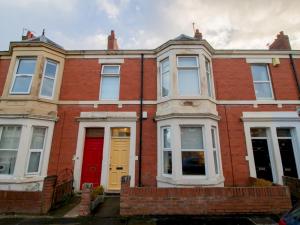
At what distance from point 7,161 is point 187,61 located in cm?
945

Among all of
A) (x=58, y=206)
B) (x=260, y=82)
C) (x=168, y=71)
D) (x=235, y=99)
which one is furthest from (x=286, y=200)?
(x=58, y=206)

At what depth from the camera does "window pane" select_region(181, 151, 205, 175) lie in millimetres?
7375

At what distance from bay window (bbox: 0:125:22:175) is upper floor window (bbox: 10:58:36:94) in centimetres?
186

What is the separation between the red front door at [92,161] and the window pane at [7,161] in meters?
2.86

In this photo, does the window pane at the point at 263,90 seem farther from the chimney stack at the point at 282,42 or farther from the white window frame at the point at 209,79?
the chimney stack at the point at 282,42

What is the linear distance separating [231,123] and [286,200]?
381 centimetres

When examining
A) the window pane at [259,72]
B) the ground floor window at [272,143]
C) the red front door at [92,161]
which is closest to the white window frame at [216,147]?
the ground floor window at [272,143]

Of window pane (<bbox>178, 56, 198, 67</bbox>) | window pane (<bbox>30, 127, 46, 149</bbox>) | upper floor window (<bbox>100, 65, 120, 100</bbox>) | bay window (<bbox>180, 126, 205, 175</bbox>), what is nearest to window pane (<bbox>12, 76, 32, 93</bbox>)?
window pane (<bbox>30, 127, 46, 149</bbox>)

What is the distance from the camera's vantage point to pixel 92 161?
8.41m

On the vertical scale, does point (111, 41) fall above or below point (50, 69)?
above

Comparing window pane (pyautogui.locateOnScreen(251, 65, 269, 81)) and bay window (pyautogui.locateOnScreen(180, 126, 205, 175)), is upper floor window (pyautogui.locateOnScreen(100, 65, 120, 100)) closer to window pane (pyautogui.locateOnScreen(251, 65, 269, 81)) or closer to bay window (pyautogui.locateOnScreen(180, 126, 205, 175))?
bay window (pyautogui.locateOnScreen(180, 126, 205, 175))

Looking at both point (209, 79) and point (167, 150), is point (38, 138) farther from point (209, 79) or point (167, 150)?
point (209, 79)

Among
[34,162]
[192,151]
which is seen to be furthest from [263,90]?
[34,162]

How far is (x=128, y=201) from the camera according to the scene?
541 cm
